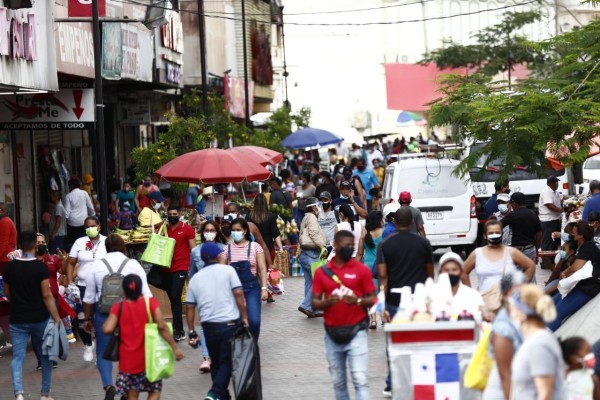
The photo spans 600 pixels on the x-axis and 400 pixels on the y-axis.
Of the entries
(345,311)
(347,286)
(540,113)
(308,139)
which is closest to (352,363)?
(345,311)

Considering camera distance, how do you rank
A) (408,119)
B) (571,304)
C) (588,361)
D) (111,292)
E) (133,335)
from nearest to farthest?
(588,361) → (133,335) → (111,292) → (571,304) → (408,119)

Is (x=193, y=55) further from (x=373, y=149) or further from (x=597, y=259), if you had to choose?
(x=597, y=259)

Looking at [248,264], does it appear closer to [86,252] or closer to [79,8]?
[86,252]

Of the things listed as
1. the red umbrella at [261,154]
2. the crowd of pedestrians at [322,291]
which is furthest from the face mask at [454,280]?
the red umbrella at [261,154]

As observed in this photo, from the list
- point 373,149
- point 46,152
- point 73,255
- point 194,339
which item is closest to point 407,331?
point 194,339

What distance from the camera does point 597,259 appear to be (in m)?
13.6

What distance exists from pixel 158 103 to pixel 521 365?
3067cm

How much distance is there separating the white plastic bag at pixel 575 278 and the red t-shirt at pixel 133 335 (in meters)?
Answer: 4.57

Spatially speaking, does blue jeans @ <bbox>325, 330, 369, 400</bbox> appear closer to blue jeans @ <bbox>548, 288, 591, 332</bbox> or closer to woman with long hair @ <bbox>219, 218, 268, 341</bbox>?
woman with long hair @ <bbox>219, 218, 268, 341</bbox>

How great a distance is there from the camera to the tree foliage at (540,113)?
1498 centimetres

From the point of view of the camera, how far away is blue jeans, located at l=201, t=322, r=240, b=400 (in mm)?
12031

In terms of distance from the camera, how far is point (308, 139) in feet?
132

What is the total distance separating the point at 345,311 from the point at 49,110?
13059 millimetres

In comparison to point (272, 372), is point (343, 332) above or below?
above
